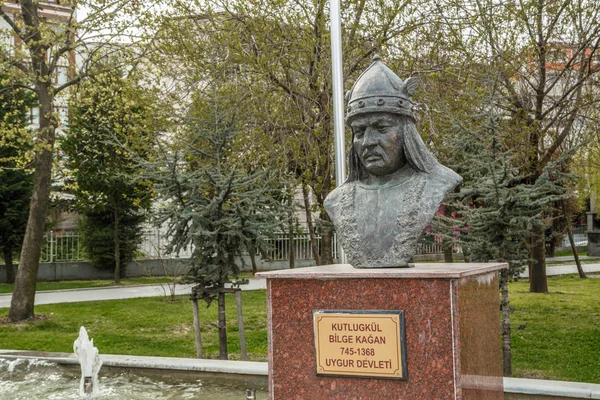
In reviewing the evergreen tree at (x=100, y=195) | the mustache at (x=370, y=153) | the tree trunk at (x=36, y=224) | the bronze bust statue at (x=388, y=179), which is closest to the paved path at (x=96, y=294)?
the evergreen tree at (x=100, y=195)

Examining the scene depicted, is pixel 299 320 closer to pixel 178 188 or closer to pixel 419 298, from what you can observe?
pixel 419 298

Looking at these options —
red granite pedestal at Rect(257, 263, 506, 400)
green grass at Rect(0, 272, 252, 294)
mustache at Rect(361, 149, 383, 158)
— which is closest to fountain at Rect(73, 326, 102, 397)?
red granite pedestal at Rect(257, 263, 506, 400)

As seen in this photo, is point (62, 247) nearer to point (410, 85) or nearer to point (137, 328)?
point (137, 328)

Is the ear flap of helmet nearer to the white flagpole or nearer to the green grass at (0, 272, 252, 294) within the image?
the white flagpole

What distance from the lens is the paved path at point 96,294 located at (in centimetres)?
1748

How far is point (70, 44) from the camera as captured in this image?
1327cm

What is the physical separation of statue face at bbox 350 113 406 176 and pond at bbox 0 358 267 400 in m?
2.76

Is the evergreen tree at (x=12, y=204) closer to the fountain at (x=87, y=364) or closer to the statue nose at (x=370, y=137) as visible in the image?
the fountain at (x=87, y=364)

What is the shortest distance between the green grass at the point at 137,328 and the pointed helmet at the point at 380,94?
4865mm

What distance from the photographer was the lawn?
9492 mm

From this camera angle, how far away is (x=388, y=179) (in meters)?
5.51

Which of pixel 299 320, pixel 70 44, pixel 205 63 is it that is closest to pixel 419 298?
pixel 299 320

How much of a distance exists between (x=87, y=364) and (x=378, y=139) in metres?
4.36

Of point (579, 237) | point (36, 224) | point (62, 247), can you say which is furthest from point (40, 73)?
point (579, 237)
